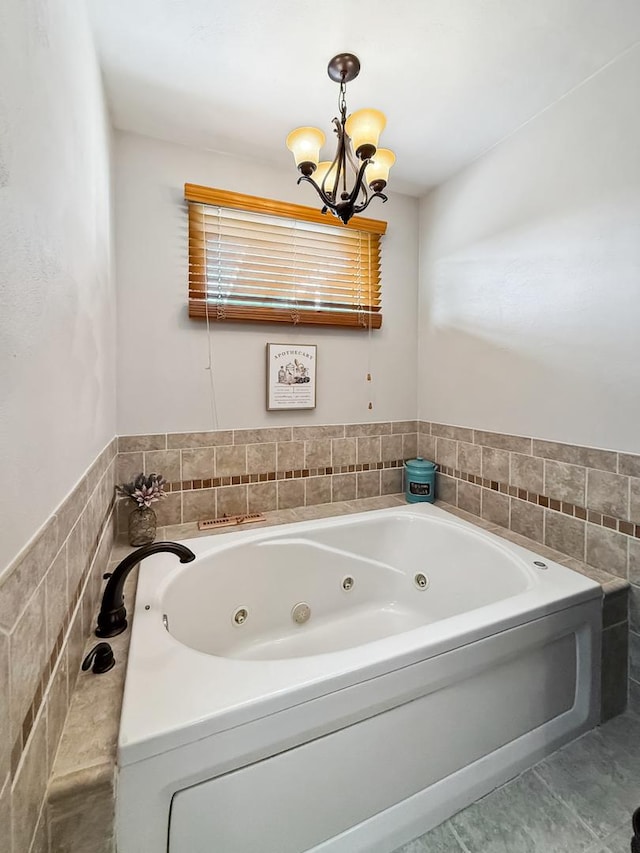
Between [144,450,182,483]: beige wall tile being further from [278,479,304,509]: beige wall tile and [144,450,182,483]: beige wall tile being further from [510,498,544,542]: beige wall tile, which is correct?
[510,498,544,542]: beige wall tile

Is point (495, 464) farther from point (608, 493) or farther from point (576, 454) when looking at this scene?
point (608, 493)

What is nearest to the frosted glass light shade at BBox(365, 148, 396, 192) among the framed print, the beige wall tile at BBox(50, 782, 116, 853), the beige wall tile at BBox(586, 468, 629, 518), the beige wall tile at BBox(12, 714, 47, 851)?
the framed print

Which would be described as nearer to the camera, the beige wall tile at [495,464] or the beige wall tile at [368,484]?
the beige wall tile at [495,464]

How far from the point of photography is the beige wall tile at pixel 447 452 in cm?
215

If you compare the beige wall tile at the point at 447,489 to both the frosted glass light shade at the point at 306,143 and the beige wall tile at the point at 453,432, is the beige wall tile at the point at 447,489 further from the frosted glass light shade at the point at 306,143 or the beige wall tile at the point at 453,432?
the frosted glass light shade at the point at 306,143

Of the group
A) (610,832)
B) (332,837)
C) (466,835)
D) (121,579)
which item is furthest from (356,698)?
(610,832)

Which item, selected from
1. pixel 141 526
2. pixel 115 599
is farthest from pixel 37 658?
pixel 141 526

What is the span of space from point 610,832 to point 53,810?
1.45m

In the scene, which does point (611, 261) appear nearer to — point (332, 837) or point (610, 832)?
point (610, 832)

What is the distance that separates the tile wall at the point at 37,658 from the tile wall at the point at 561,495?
5.56 ft

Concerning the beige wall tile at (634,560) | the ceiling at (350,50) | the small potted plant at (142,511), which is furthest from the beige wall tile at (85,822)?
the ceiling at (350,50)

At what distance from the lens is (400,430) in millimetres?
2389

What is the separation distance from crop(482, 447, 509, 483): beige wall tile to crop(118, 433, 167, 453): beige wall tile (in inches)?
66.8

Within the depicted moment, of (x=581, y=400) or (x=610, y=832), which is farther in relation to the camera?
(x=581, y=400)
